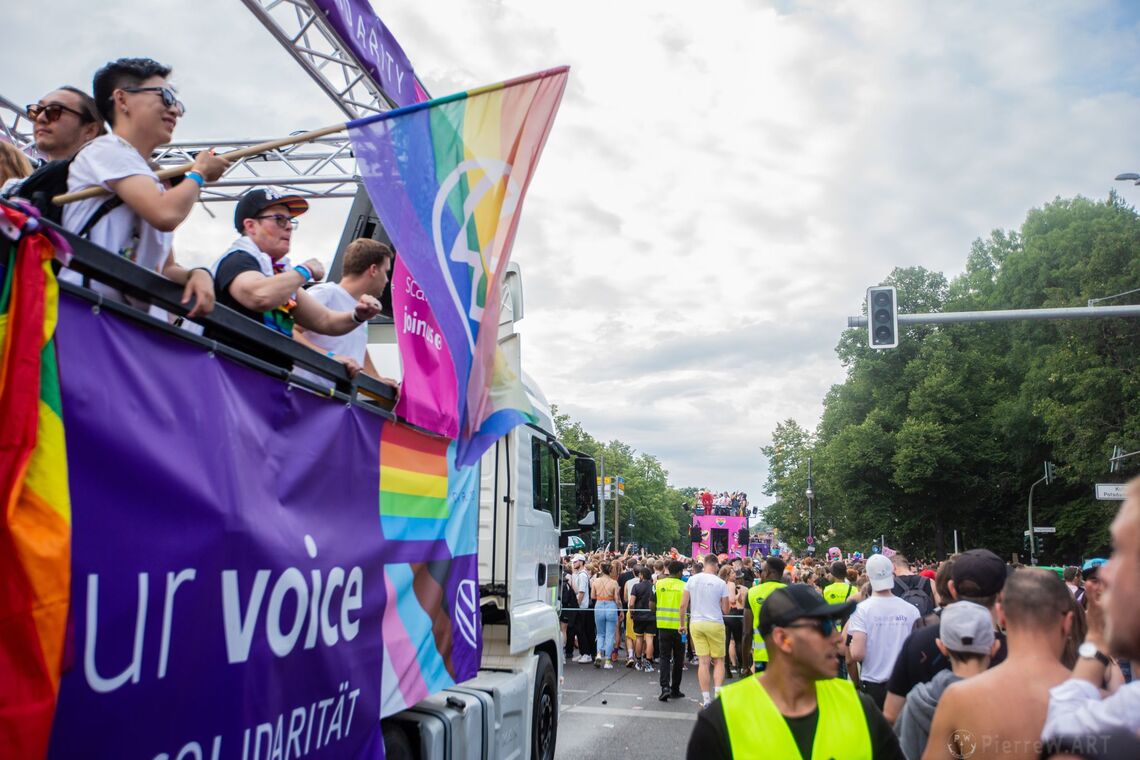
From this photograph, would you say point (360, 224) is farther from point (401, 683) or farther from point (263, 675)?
point (263, 675)

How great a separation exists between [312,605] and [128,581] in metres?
1.07

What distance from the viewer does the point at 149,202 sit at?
117 inches

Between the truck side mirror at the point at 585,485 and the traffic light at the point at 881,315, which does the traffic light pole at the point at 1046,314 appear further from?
the truck side mirror at the point at 585,485

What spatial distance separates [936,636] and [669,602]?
9366 mm

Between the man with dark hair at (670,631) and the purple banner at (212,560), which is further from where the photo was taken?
the man with dark hair at (670,631)

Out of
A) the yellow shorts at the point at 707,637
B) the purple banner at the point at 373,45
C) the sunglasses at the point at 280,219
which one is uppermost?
the purple banner at the point at 373,45

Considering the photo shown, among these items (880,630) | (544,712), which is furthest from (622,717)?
(880,630)

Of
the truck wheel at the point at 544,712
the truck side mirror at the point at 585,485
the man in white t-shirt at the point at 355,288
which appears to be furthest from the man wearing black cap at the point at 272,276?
the truck side mirror at the point at 585,485

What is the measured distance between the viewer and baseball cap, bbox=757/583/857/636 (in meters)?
3.17

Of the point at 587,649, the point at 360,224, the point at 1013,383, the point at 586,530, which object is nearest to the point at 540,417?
the point at 586,530

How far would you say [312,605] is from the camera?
3506 millimetres

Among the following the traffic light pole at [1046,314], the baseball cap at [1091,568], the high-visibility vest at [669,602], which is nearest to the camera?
the baseball cap at [1091,568]

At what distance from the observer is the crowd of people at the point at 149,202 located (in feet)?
9.78

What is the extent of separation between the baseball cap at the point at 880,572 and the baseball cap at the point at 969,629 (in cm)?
364
